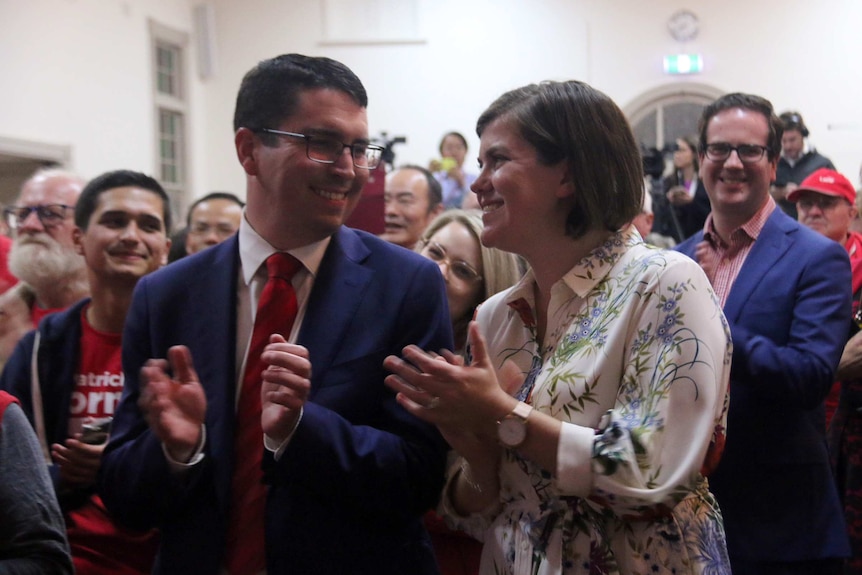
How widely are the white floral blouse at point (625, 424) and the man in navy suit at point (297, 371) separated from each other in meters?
0.22

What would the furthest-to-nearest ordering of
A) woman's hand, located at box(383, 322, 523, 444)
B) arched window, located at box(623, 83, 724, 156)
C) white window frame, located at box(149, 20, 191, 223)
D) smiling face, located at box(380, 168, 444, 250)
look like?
1. arched window, located at box(623, 83, 724, 156)
2. white window frame, located at box(149, 20, 191, 223)
3. smiling face, located at box(380, 168, 444, 250)
4. woman's hand, located at box(383, 322, 523, 444)

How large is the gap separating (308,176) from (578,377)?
2.12 ft

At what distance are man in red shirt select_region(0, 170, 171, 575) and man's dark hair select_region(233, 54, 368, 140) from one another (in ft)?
2.79

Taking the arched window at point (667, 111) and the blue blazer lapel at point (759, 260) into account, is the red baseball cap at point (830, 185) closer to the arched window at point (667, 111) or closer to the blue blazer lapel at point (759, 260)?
the blue blazer lapel at point (759, 260)

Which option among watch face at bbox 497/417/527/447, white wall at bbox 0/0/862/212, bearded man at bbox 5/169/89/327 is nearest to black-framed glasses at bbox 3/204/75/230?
bearded man at bbox 5/169/89/327


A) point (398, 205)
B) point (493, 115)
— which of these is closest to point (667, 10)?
point (398, 205)

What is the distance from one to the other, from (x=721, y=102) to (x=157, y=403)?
1.90 meters

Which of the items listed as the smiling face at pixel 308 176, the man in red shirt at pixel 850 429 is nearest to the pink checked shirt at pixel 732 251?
the man in red shirt at pixel 850 429

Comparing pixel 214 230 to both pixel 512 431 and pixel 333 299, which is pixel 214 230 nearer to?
pixel 333 299

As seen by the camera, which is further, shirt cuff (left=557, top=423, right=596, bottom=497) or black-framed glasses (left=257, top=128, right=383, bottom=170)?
black-framed glasses (left=257, top=128, right=383, bottom=170)

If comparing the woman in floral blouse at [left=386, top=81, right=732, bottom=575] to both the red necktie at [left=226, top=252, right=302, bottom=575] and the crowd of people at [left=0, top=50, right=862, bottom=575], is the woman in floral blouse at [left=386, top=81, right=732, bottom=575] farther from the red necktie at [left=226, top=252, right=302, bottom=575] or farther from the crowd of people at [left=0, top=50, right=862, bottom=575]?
the red necktie at [left=226, top=252, right=302, bottom=575]

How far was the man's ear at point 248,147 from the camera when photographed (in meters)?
1.98

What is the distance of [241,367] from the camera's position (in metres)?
1.86

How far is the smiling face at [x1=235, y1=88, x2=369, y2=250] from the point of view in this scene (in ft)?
6.19
